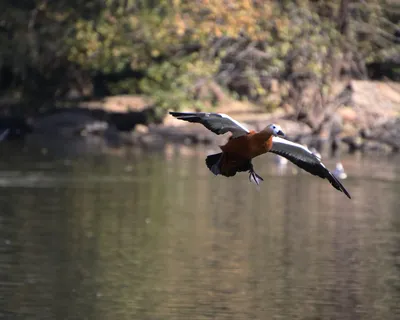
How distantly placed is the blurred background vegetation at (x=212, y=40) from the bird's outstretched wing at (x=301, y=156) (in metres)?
15.9

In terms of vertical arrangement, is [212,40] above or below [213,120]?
above

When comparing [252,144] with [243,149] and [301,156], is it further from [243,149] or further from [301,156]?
[301,156]

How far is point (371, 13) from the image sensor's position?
104ft

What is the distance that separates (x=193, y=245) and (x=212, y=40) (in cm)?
1379

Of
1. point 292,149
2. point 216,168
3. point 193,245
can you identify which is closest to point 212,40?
point 193,245

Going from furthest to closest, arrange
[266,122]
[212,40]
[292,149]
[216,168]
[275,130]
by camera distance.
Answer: [266,122]
[212,40]
[292,149]
[216,168]
[275,130]

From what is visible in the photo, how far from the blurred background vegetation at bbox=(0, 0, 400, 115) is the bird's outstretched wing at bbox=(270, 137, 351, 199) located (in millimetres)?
15862

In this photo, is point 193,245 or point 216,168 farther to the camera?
point 193,245

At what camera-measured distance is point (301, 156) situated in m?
11.6

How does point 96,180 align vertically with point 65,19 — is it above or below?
below

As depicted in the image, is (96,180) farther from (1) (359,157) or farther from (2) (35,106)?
(2) (35,106)

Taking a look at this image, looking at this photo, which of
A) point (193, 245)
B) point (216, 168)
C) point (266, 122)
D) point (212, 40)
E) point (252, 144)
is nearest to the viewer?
point (252, 144)

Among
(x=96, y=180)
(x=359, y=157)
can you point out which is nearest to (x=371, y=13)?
(x=359, y=157)

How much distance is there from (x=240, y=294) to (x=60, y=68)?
86.8 ft
